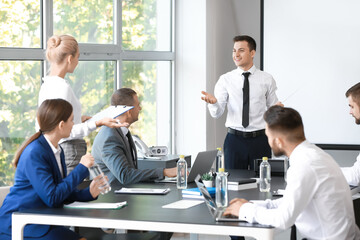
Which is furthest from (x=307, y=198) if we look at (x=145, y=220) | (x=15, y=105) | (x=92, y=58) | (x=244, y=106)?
(x=92, y=58)

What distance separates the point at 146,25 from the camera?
253 inches

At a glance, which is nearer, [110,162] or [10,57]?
[110,162]

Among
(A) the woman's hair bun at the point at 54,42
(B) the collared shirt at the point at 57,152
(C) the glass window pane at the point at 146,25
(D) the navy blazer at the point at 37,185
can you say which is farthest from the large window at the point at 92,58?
(D) the navy blazer at the point at 37,185

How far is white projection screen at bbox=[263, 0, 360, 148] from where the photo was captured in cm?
640

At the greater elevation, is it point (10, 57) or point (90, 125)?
point (10, 57)

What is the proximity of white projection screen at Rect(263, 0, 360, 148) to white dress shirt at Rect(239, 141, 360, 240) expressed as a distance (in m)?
3.67

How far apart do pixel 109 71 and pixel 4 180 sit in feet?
5.52

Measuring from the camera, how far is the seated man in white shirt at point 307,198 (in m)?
2.72

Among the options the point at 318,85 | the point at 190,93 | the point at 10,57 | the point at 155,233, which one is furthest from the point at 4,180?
the point at 318,85

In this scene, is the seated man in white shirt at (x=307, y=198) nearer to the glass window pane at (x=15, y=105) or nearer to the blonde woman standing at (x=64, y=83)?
the blonde woman standing at (x=64, y=83)

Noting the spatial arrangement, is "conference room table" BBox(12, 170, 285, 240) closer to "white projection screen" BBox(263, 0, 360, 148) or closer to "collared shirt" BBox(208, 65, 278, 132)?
"collared shirt" BBox(208, 65, 278, 132)

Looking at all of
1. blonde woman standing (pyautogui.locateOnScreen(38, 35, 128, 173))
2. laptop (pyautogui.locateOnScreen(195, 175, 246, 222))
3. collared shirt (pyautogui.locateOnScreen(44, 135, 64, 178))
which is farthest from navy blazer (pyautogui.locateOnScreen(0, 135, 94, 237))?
blonde woman standing (pyautogui.locateOnScreen(38, 35, 128, 173))

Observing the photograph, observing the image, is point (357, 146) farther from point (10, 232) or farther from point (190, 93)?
→ point (10, 232)

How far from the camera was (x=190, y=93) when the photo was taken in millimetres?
6828
